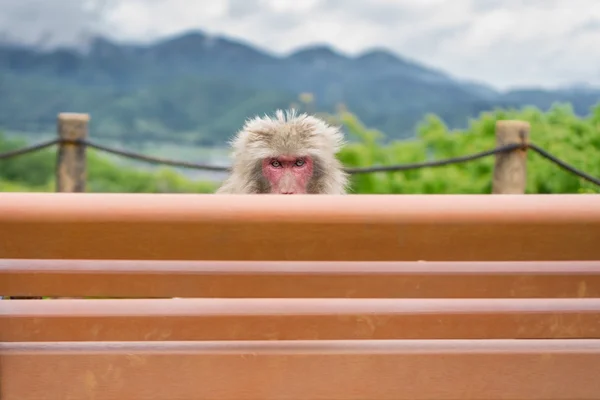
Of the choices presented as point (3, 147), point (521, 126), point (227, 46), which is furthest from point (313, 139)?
point (227, 46)

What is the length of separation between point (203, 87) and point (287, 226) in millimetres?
8337

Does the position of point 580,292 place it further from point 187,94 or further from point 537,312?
point 187,94

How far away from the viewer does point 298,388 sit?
896mm

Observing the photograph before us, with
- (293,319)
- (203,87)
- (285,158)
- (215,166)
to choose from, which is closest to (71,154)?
(215,166)

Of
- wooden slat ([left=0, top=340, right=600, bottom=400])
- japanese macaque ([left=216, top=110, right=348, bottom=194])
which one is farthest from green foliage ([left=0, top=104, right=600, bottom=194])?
wooden slat ([left=0, top=340, right=600, bottom=400])

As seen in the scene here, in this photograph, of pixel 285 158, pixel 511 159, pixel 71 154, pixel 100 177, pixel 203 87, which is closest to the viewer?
pixel 285 158

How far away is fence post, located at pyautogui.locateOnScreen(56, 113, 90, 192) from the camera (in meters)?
4.15

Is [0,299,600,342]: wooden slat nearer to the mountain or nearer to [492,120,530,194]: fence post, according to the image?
[492,120,530,194]: fence post

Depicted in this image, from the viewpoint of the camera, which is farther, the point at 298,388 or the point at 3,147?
the point at 3,147

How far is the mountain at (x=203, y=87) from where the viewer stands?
27.5 ft

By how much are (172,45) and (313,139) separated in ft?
20.3

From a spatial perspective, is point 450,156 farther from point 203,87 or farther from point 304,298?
point 304,298

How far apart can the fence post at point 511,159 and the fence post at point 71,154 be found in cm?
228

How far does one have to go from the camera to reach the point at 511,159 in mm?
3996
